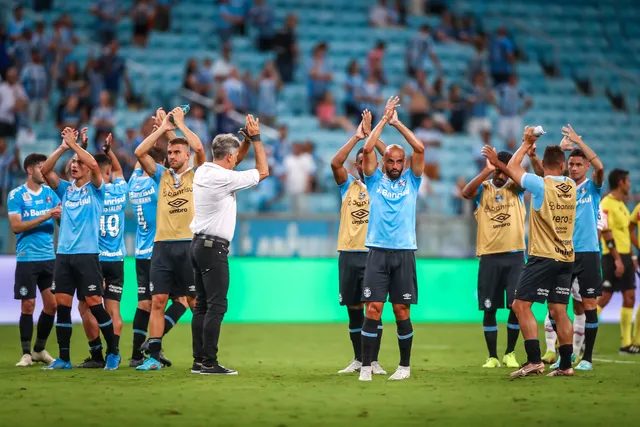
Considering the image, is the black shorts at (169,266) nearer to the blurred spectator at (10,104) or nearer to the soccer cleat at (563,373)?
the soccer cleat at (563,373)

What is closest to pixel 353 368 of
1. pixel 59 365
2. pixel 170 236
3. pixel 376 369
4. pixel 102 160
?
pixel 376 369

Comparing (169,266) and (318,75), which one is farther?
(318,75)

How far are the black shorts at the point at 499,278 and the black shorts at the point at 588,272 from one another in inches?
27.3

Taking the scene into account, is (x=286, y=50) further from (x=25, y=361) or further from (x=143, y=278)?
(x=25, y=361)

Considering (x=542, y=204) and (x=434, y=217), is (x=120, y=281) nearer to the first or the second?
(x=542, y=204)

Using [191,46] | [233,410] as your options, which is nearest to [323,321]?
[191,46]

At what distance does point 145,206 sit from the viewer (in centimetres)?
1375

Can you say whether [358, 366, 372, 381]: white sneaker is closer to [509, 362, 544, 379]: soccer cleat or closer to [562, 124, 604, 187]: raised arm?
[509, 362, 544, 379]: soccer cleat

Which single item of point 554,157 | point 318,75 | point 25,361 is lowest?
point 25,361

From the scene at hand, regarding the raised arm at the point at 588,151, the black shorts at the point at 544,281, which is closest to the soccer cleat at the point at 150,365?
the black shorts at the point at 544,281

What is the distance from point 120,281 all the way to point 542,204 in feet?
16.8

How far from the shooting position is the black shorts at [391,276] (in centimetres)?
1219

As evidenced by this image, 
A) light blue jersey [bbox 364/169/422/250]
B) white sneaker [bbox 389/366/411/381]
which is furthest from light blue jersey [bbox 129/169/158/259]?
white sneaker [bbox 389/366/411/381]

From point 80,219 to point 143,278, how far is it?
116cm
